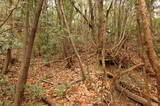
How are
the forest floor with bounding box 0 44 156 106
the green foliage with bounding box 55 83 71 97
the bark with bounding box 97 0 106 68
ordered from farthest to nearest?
1. the bark with bounding box 97 0 106 68
2. the green foliage with bounding box 55 83 71 97
3. the forest floor with bounding box 0 44 156 106

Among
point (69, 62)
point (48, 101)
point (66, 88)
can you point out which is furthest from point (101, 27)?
point (48, 101)

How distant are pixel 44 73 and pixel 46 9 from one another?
7.48 feet

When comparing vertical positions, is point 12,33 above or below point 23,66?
above

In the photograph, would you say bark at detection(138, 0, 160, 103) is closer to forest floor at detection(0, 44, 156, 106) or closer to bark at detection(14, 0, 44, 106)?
forest floor at detection(0, 44, 156, 106)

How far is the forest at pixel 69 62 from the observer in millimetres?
3713

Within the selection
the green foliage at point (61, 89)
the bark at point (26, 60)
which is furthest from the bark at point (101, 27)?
the bark at point (26, 60)

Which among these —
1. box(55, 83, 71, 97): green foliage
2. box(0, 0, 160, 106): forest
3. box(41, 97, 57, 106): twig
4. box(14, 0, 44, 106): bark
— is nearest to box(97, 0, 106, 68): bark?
box(0, 0, 160, 106): forest

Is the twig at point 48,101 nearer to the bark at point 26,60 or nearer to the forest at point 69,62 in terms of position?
the forest at point 69,62

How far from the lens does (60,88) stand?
15.7ft

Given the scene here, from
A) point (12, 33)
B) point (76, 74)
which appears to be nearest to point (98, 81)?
point (76, 74)

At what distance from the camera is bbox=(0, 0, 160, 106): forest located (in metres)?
3.71

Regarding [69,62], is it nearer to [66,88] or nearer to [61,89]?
[66,88]

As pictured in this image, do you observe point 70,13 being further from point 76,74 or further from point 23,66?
point 23,66

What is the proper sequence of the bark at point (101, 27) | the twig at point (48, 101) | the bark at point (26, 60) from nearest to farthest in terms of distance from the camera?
the bark at point (26, 60), the twig at point (48, 101), the bark at point (101, 27)
